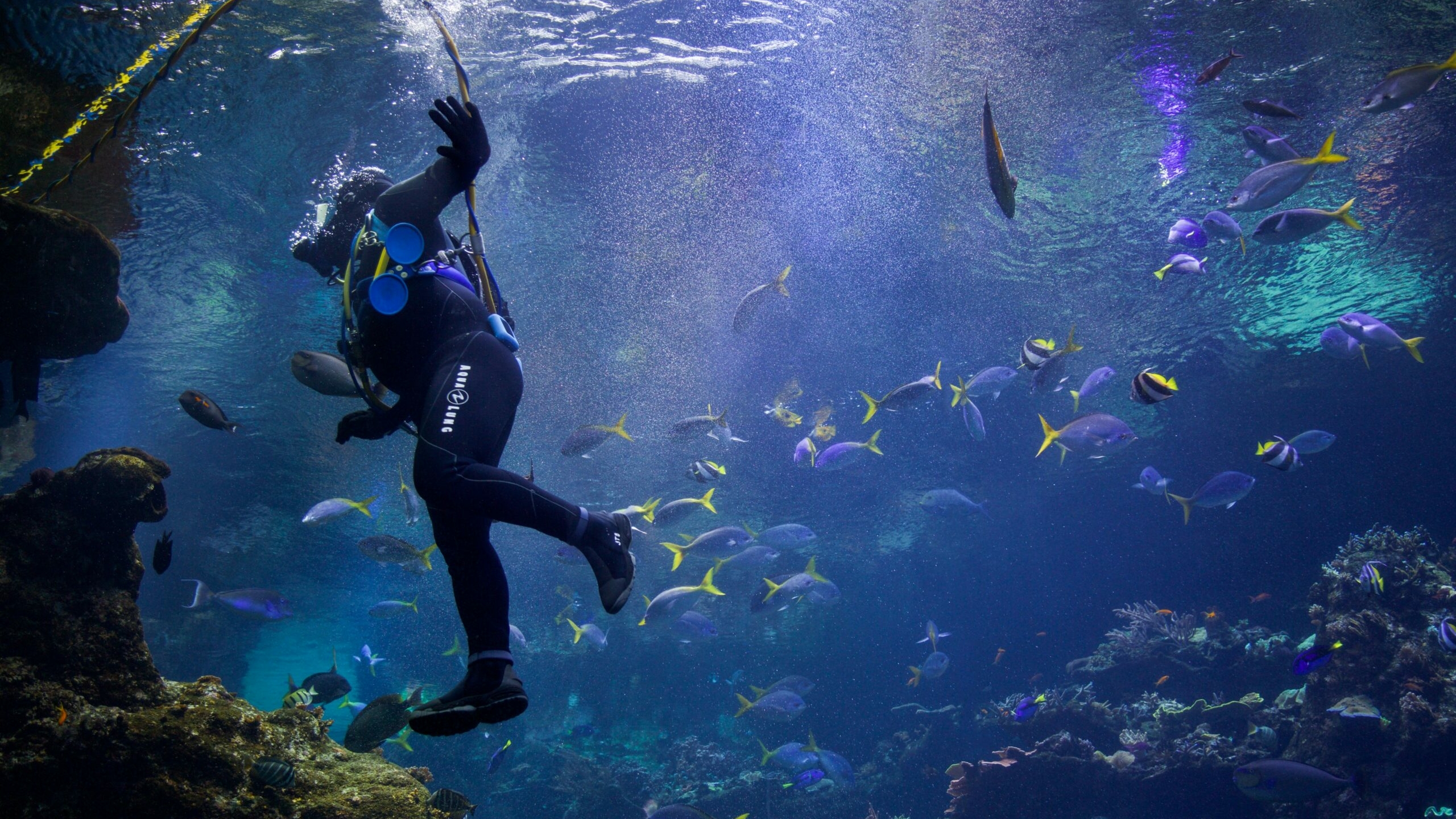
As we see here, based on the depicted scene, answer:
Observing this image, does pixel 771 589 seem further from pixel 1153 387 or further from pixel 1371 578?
pixel 1371 578

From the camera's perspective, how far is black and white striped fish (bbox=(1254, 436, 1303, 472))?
19.7 ft

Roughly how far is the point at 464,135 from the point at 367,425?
57.9 inches

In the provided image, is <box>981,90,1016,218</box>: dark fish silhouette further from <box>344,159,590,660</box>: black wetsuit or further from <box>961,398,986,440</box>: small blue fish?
<box>961,398,986,440</box>: small blue fish

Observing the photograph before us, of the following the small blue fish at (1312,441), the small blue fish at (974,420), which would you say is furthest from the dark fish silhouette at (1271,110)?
the small blue fish at (1312,441)

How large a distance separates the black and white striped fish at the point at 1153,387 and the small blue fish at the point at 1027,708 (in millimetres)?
7309

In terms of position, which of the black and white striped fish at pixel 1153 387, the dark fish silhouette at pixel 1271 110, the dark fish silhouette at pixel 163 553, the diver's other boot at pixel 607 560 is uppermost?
the dark fish silhouette at pixel 1271 110

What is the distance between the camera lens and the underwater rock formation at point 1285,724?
23.5 feet

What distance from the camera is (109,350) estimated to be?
1066 centimetres

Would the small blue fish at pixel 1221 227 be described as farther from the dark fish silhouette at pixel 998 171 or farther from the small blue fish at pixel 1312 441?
the dark fish silhouette at pixel 998 171

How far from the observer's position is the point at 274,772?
11.7 feet

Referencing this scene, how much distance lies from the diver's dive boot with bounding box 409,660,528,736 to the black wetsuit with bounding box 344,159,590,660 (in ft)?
0.32

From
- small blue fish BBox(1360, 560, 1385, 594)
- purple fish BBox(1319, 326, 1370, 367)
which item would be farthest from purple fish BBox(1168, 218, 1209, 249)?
small blue fish BBox(1360, 560, 1385, 594)

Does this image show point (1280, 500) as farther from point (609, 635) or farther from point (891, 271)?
point (609, 635)

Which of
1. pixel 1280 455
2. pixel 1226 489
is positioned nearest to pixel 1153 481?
pixel 1226 489
